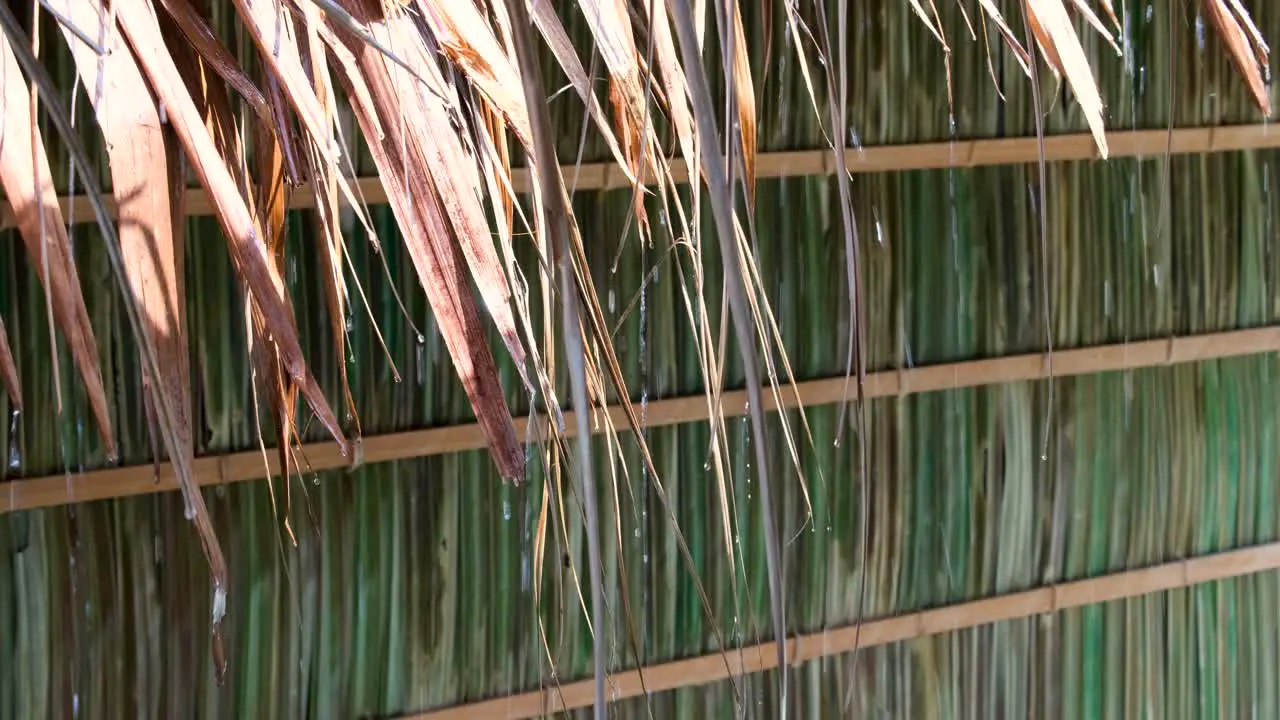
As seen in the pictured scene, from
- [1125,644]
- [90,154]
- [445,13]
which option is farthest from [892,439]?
[445,13]

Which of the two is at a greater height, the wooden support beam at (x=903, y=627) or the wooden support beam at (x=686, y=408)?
the wooden support beam at (x=686, y=408)

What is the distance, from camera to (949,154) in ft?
6.10

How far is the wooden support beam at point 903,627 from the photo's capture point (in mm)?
1646

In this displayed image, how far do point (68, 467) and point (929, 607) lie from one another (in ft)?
3.99

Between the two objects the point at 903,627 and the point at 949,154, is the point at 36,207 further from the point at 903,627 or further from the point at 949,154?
the point at 903,627

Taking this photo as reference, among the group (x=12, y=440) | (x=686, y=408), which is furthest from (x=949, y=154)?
(x=12, y=440)

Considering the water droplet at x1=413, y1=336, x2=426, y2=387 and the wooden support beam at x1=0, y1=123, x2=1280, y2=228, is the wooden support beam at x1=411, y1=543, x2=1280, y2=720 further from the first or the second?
the wooden support beam at x1=0, y1=123, x2=1280, y2=228

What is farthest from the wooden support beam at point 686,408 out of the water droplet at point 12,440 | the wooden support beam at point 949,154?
the wooden support beam at point 949,154

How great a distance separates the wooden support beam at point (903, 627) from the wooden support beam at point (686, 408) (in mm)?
315

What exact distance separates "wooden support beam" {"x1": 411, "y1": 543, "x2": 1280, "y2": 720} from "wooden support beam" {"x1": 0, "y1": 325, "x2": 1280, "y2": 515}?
0.32 meters

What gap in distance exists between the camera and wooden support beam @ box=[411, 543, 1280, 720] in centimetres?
165

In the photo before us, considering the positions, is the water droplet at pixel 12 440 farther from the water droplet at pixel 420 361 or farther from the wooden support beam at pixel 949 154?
the water droplet at pixel 420 361

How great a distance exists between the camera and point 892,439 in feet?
6.29

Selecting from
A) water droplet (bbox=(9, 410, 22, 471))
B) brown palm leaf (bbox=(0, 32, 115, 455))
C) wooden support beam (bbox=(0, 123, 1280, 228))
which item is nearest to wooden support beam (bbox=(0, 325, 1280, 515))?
water droplet (bbox=(9, 410, 22, 471))
